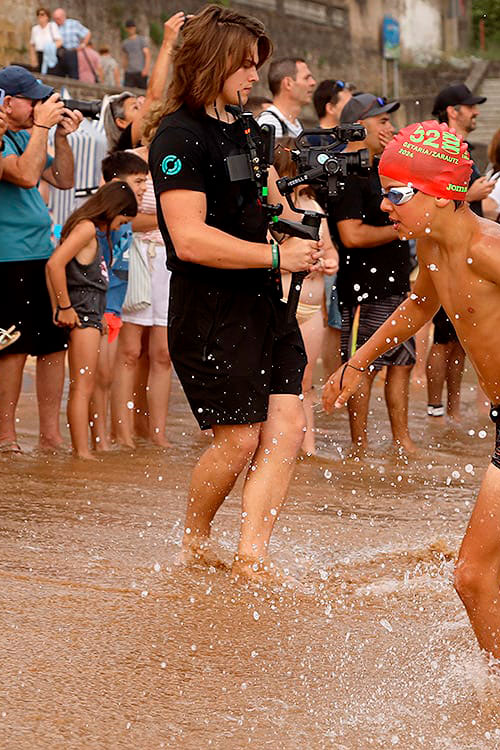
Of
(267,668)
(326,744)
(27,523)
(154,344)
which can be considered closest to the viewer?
(326,744)

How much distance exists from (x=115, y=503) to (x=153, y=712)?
2655 millimetres

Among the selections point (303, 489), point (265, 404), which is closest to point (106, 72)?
point (303, 489)

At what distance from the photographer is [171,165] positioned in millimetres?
4613

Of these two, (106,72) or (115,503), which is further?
(106,72)

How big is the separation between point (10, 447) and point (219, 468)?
260 centimetres

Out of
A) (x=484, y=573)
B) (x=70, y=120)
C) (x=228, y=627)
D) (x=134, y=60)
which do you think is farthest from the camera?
(x=134, y=60)

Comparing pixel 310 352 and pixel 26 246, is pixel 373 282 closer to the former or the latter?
pixel 310 352

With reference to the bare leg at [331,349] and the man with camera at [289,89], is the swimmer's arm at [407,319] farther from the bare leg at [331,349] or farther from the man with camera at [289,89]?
the bare leg at [331,349]

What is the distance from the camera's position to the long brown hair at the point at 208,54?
473cm

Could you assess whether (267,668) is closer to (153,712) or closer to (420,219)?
(153,712)

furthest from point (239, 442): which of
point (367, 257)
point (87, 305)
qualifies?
point (367, 257)

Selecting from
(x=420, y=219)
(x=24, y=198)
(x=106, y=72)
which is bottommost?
(x=106, y=72)

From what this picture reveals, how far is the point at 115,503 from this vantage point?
20.3ft

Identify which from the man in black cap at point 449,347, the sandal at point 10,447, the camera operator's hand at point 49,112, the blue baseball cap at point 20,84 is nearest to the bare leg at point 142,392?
the sandal at point 10,447
